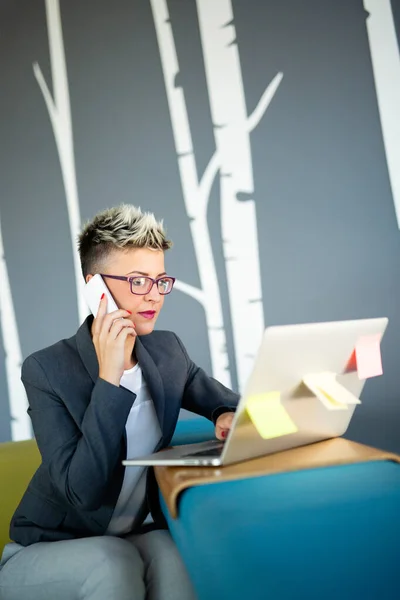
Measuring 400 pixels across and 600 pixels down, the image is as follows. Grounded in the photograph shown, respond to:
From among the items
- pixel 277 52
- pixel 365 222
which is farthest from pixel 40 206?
pixel 365 222

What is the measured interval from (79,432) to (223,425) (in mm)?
315

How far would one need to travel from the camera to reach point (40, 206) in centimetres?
296

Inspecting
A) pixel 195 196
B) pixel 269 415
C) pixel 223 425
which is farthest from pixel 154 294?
pixel 195 196

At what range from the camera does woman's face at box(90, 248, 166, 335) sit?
1.45m

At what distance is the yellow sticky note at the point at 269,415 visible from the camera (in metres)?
1.09

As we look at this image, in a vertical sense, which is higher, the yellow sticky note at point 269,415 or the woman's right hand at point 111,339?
the woman's right hand at point 111,339

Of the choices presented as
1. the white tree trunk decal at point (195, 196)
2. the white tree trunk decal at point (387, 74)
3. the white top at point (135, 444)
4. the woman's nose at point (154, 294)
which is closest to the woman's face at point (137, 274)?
the woman's nose at point (154, 294)

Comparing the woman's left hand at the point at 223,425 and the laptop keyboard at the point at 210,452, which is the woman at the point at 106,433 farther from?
the laptop keyboard at the point at 210,452

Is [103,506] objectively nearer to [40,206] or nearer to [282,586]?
[282,586]

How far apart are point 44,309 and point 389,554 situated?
2290 mm

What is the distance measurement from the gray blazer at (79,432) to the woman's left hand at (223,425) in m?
0.08

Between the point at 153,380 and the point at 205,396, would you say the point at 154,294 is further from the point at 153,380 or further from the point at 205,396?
the point at 205,396

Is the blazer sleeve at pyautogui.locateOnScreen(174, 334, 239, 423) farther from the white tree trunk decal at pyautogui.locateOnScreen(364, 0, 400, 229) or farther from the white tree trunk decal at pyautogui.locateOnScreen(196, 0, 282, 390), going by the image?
the white tree trunk decal at pyautogui.locateOnScreen(364, 0, 400, 229)

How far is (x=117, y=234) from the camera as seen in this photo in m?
1.48
